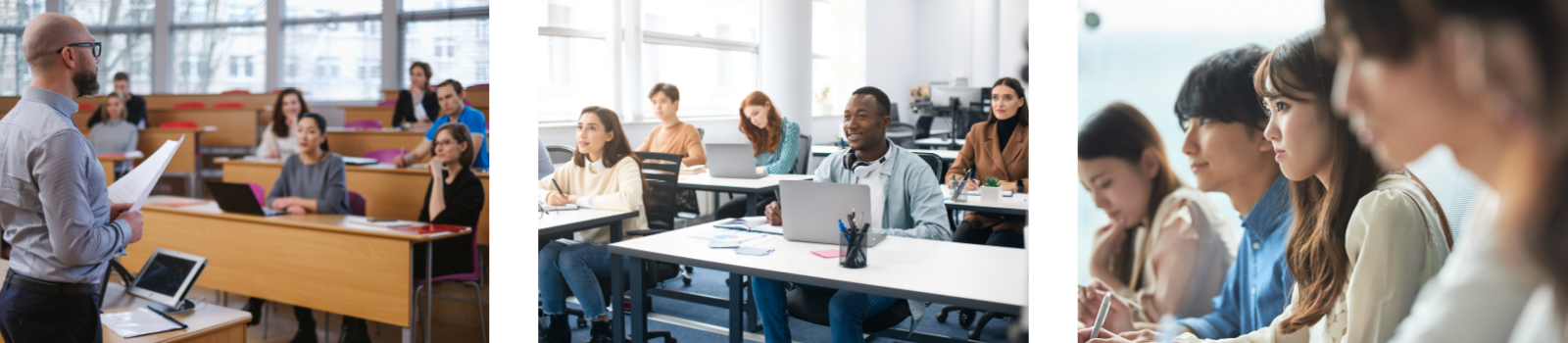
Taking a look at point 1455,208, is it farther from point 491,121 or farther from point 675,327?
point 675,327

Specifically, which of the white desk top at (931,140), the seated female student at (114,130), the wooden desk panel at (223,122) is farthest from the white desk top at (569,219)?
the white desk top at (931,140)

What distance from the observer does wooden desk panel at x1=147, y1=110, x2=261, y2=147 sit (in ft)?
11.7

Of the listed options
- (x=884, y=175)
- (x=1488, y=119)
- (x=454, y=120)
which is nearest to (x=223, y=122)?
(x=454, y=120)

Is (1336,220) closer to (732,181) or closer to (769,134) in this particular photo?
(732,181)

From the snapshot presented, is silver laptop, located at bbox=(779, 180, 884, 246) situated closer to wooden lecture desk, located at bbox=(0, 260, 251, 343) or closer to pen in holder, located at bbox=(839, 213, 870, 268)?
pen in holder, located at bbox=(839, 213, 870, 268)

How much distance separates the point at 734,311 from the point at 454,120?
1.46 m

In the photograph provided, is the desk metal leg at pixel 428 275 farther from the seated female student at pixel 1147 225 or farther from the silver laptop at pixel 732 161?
the seated female student at pixel 1147 225

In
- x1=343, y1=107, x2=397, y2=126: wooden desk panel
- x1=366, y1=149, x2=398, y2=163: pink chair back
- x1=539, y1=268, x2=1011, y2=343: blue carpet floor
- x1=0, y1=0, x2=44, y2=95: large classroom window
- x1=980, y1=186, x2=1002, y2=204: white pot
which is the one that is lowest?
x1=539, y1=268, x2=1011, y2=343: blue carpet floor

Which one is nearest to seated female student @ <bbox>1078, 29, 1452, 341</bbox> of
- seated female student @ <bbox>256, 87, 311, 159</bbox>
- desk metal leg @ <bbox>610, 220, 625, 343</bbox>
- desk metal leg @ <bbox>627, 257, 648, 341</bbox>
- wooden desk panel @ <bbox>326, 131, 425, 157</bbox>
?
desk metal leg @ <bbox>627, 257, 648, 341</bbox>

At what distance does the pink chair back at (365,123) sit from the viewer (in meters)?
3.49

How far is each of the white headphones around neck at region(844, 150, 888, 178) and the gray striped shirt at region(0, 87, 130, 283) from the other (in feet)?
7.59

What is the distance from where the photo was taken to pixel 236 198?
3.11m

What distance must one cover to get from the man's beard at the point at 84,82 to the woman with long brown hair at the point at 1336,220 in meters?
2.94

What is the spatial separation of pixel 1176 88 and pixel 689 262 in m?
1.41
